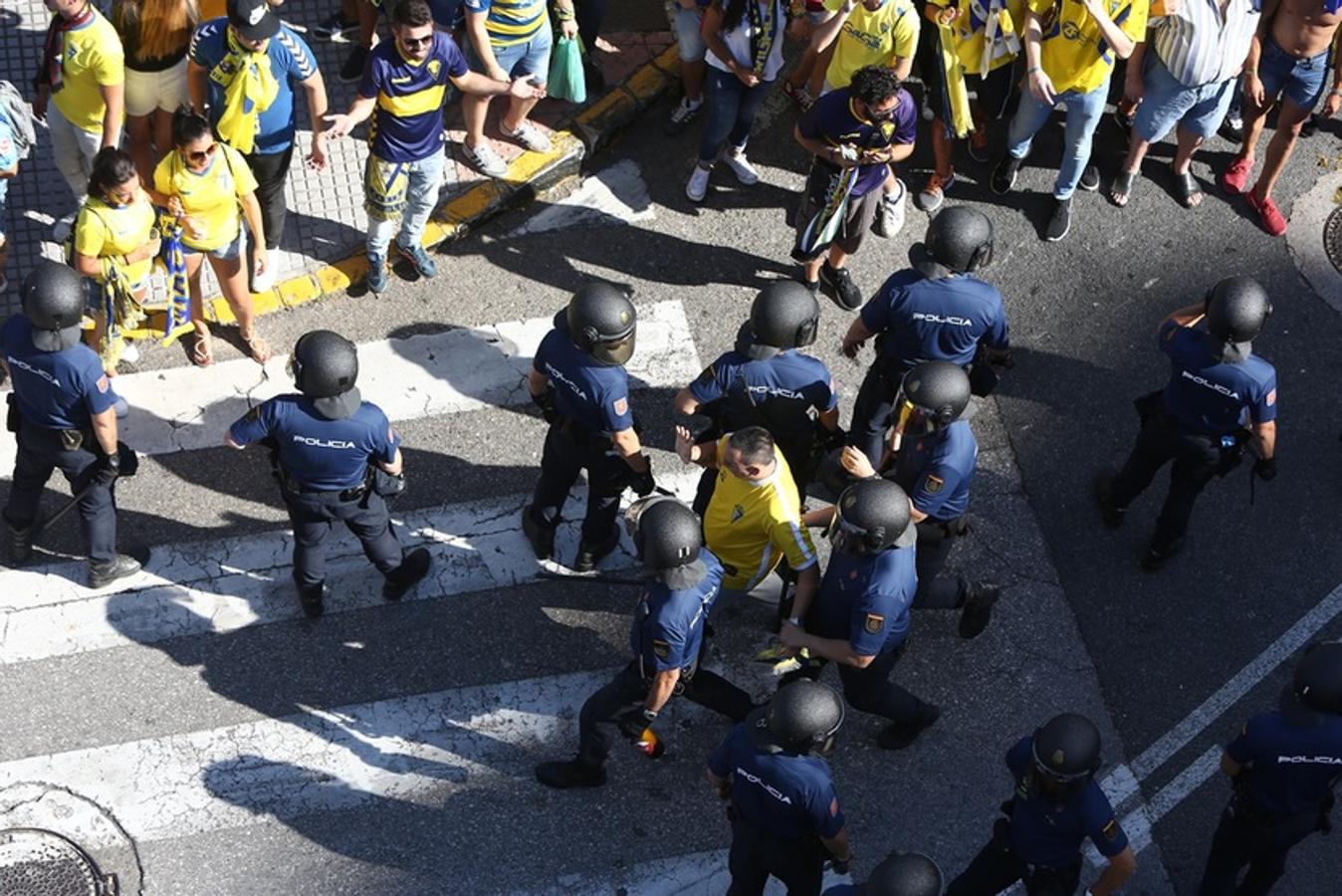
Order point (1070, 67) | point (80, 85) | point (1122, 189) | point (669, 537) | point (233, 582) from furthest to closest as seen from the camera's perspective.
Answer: point (1122, 189)
point (1070, 67)
point (80, 85)
point (233, 582)
point (669, 537)

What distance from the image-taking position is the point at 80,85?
8.90 meters

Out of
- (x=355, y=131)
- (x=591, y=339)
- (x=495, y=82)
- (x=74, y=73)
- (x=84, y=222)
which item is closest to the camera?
(x=591, y=339)

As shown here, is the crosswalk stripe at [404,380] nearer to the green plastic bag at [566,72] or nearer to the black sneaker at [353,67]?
the green plastic bag at [566,72]

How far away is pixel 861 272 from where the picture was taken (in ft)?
33.4

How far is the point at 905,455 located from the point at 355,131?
472cm

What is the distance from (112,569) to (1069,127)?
633 cm

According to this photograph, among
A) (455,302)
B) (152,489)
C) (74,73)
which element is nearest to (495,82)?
(455,302)

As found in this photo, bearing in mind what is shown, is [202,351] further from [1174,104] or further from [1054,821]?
[1174,104]

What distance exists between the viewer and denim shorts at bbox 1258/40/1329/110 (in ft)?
33.2

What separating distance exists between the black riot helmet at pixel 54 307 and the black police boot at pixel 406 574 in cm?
199

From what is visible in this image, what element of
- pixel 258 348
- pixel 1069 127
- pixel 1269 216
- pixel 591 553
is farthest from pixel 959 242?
pixel 258 348

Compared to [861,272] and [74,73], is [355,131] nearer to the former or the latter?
[74,73]

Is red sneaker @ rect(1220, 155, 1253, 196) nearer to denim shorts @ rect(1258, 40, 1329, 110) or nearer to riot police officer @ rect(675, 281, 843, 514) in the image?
denim shorts @ rect(1258, 40, 1329, 110)

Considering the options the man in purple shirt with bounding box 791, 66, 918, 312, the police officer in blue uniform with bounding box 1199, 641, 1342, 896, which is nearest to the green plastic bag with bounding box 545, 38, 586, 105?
the man in purple shirt with bounding box 791, 66, 918, 312
